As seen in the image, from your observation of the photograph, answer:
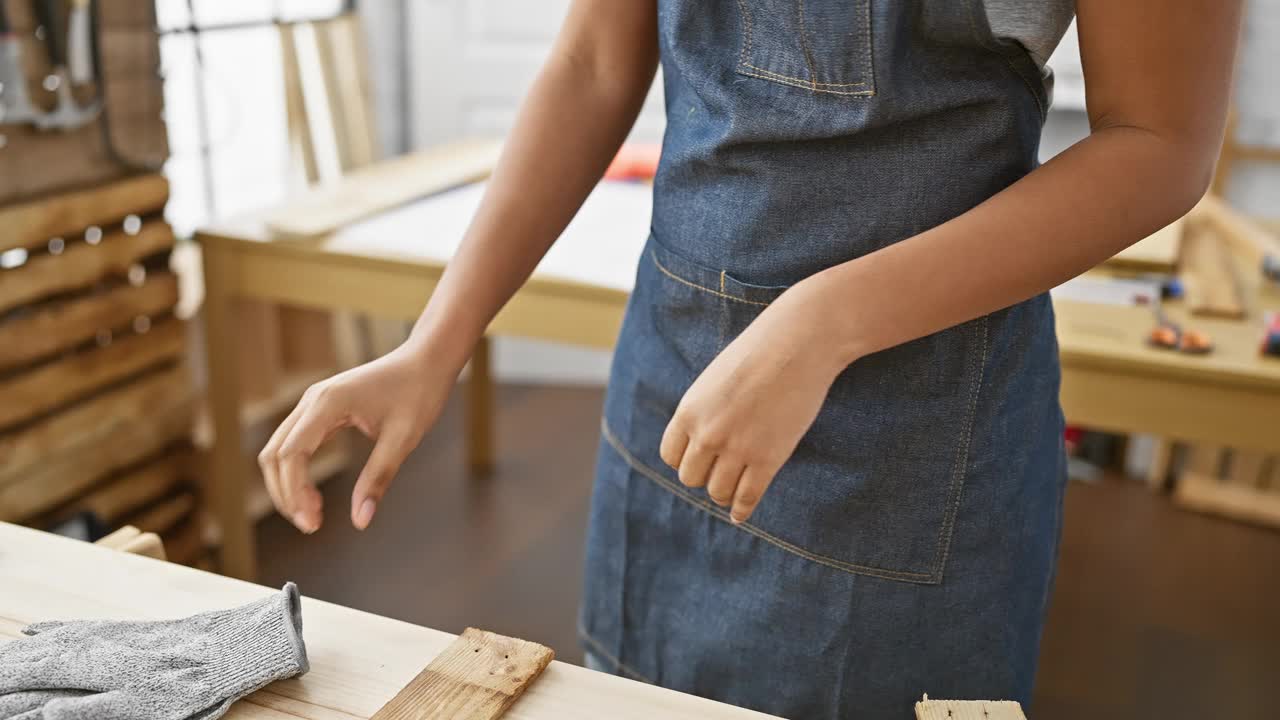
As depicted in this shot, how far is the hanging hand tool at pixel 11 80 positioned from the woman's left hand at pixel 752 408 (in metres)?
1.57

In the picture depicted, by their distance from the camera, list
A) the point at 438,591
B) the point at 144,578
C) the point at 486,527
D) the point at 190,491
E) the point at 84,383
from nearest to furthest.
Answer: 1. the point at 144,578
2. the point at 84,383
3. the point at 190,491
4. the point at 438,591
5. the point at 486,527

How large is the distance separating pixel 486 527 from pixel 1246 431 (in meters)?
1.71

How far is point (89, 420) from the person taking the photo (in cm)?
197

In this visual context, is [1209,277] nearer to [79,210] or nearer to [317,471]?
[79,210]

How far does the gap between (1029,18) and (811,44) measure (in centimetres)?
14

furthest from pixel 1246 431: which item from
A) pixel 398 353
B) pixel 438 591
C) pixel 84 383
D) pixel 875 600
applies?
pixel 84 383

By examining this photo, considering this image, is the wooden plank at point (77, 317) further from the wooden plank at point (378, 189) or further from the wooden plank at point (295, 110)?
the wooden plank at point (295, 110)

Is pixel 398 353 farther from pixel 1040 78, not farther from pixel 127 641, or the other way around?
pixel 1040 78

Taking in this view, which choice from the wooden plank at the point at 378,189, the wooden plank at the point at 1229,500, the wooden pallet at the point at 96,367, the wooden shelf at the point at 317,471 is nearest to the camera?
the wooden pallet at the point at 96,367

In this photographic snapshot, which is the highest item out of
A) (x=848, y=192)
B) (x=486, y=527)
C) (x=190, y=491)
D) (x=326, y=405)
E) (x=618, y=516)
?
(x=848, y=192)

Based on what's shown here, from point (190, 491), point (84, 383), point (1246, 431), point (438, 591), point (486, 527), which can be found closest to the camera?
point (1246, 431)

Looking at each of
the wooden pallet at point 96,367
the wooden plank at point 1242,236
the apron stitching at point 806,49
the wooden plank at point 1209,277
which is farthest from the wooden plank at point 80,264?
the wooden plank at point 1242,236

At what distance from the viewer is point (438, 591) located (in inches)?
95.3

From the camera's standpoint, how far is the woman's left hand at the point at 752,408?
0.58 m
